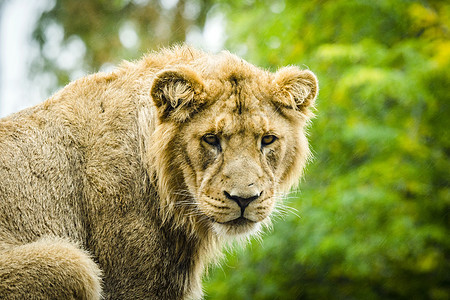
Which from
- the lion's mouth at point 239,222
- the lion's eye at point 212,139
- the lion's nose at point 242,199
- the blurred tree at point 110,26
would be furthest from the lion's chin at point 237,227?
the blurred tree at point 110,26

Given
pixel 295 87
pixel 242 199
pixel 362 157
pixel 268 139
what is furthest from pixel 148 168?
pixel 362 157

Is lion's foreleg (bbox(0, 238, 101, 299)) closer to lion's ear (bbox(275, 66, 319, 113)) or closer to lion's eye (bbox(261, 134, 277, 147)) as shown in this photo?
lion's eye (bbox(261, 134, 277, 147))

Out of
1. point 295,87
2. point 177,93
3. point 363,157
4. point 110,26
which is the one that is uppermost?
point 110,26

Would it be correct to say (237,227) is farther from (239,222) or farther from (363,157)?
(363,157)

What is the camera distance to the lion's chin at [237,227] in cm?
428

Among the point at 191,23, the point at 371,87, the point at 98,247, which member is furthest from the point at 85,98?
the point at 191,23

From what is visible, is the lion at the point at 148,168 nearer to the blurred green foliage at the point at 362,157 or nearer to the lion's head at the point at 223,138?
the lion's head at the point at 223,138

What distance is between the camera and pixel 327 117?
27.1 feet

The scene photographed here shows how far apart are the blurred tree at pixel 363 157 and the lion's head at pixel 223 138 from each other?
2.75 meters

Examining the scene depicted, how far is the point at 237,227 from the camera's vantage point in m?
4.32

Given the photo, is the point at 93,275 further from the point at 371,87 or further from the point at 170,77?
the point at 371,87

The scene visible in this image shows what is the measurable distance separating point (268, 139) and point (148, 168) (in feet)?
3.44

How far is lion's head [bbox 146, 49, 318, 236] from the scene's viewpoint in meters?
4.20

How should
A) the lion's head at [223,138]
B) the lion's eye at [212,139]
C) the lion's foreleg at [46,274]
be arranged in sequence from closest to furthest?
1. the lion's foreleg at [46,274]
2. the lion's head at [223,138]
3. the lion's eye at [212,139]
